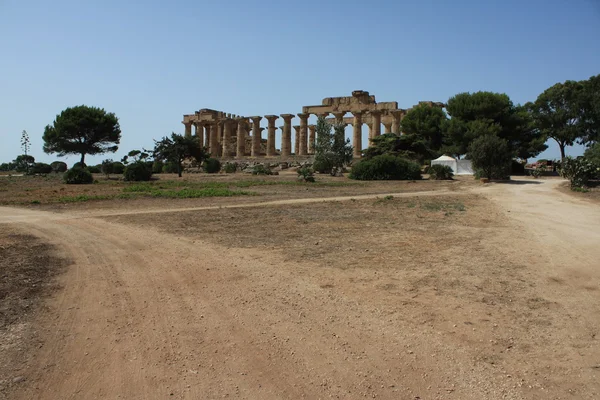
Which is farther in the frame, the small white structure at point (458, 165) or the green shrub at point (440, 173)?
the small white structure at point (458, 165)

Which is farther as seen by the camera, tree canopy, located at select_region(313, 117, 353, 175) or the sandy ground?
tree canopy, located at select_region(313, 117, 353, 175)

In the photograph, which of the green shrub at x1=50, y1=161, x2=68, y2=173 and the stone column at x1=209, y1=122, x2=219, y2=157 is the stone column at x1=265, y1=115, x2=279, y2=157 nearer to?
the stone column at x1=209, y1=122, x2=219, y2=157

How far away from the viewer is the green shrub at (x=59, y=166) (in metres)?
56.5

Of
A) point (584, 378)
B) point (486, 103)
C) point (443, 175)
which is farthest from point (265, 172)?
point (584, 378)

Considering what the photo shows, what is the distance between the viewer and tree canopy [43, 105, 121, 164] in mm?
58875

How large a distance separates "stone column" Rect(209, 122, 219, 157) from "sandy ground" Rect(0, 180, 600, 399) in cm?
6327

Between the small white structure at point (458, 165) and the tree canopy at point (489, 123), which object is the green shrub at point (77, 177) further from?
the tree canopy at point (489, 123)

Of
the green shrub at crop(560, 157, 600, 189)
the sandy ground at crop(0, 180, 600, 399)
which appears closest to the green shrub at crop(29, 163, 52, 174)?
the sandy ground at crop(0, 180, 600, 399)

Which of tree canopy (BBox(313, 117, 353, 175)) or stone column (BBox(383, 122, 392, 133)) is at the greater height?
stone column (BBox(383, 122, 392, 133))

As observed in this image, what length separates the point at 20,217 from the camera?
44.0ft

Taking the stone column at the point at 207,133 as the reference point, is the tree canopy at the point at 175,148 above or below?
below

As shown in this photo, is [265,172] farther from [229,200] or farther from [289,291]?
[289,291]

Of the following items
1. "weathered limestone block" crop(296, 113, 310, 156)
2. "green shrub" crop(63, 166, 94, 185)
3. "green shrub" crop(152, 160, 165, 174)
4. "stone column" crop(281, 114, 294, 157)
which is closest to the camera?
"green shrub" crop(63, 166, 94, 185)

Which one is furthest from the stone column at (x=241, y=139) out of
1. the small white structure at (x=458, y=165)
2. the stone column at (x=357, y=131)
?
the small white structure at (x=458, y=165)
